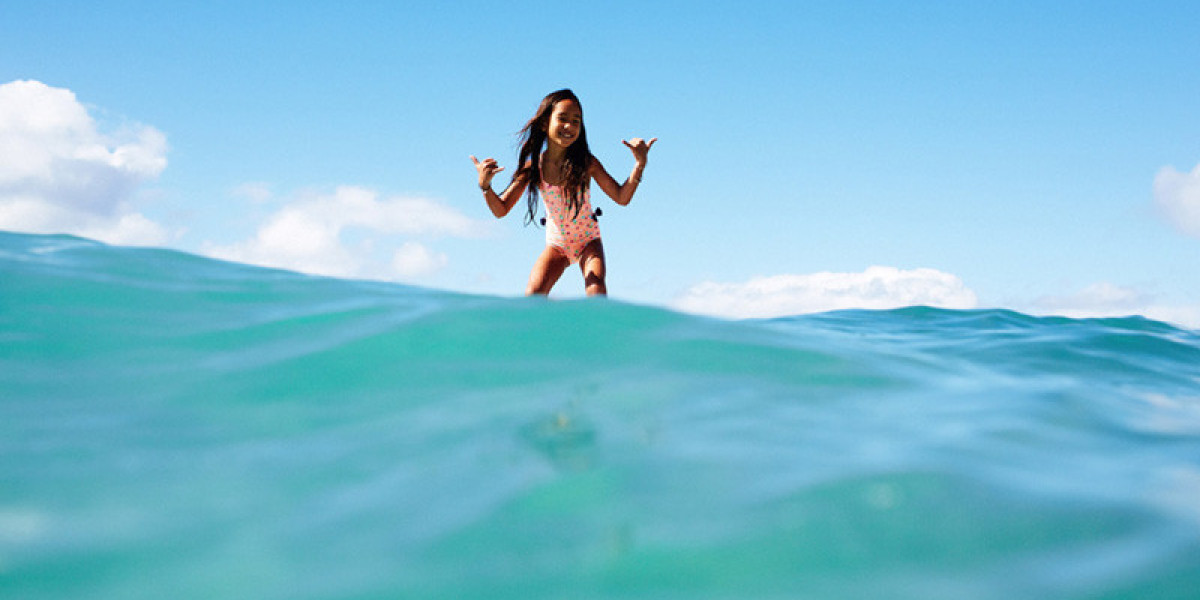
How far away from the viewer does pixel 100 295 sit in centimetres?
405

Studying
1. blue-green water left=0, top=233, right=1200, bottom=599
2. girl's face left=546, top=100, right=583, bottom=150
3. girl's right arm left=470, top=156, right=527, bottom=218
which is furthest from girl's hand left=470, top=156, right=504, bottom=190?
blue-green water left=0, top=233, right=1200, bottom=599

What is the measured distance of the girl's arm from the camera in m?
6.69

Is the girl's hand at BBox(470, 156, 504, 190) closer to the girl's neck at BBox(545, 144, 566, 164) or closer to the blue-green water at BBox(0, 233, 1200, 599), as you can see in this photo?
the girl's neck at BBox(545, 144, 566, 164)

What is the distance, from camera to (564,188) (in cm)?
702

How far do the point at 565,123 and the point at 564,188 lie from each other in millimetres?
546

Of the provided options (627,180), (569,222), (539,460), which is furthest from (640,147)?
(539,460)

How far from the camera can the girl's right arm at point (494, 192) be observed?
650 centimetres

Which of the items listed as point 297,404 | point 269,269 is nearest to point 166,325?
point 297,404

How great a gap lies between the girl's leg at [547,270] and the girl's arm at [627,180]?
69 cm

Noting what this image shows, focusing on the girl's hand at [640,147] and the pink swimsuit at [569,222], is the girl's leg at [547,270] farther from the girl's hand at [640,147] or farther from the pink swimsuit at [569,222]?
the girl's hand at [640,147]

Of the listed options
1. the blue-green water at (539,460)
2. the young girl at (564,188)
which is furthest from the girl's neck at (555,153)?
the blue-green water at (539,460)

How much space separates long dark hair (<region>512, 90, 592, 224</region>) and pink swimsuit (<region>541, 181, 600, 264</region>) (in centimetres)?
5

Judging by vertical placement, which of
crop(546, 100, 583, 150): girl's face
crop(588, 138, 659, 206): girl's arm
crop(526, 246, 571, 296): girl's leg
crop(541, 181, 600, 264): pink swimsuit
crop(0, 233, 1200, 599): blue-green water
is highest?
crop(546, 100, 583, 150): girl's face

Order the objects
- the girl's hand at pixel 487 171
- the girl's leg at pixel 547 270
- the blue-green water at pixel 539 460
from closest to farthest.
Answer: the blue-green water at pixel 539 460, the girl's hand at pixel 487 171, the girl's leg at pixel 547 270
